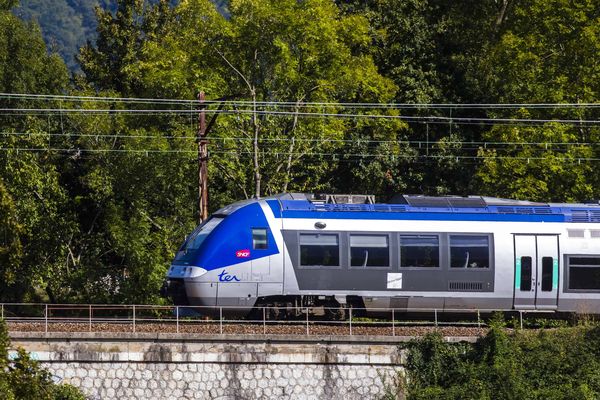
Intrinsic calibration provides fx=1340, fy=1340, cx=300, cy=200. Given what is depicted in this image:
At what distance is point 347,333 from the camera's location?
3544cm

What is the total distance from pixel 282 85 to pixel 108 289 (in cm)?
995

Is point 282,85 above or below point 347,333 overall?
above

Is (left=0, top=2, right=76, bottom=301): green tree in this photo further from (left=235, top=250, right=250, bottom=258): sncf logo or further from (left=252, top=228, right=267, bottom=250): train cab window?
(left=252, top=228, right=267, bottom=250): train cab window

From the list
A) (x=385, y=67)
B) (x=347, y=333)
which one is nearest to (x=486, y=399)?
(x=347, y=333)

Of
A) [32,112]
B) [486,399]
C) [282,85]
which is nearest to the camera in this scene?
[486,399]

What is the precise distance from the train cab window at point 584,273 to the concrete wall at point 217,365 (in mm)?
5948

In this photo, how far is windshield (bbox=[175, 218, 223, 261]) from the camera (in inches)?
1427

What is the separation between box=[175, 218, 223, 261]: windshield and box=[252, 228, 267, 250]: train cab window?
42.0 inches

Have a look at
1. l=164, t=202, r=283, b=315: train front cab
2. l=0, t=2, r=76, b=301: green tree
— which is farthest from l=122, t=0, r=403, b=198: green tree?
l=164, t=202, r=283, b=315: train front cab

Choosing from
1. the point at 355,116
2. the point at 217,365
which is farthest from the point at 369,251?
the point at 355,116

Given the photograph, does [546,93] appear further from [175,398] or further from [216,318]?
[175,398]

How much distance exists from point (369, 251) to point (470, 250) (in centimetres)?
289

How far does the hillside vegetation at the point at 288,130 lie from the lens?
48688 mm

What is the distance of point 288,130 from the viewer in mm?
50625
